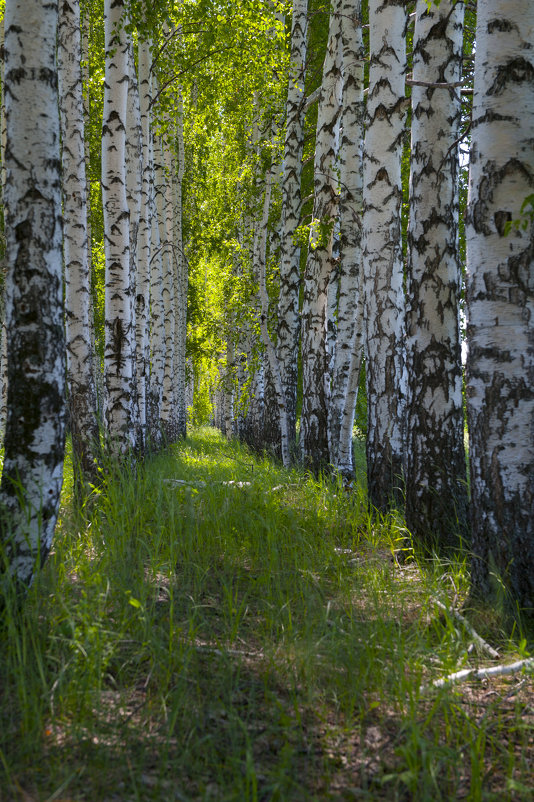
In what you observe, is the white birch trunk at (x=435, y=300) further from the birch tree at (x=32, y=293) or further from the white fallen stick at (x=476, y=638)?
the birch tree at (x=32, y=293)

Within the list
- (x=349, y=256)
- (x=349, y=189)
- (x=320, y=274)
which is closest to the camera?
(x=349, y=189)

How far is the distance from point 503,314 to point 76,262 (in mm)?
4726

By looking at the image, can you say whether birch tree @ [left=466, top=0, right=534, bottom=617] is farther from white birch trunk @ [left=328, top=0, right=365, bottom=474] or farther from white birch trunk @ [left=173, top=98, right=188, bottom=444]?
white birch trunk @ [left=173, top=98, right=188, bottom=444]

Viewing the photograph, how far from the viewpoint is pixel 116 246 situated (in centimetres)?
693

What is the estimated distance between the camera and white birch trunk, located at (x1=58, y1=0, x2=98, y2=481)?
251 inches

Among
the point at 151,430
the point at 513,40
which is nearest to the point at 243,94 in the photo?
the point at 151,430

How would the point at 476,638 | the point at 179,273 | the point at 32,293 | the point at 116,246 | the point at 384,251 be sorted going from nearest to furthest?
the point at 476,638 < the point at 32,293 < the point at 384,251 < the point at 116,246 < the point at 179,273

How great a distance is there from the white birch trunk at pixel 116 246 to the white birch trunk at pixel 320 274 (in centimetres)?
251

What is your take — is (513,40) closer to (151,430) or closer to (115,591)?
(115,591)

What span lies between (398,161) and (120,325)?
331 centimetres

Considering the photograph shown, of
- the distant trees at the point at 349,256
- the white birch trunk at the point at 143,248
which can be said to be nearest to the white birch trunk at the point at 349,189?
the distant trees at the point at 349,256

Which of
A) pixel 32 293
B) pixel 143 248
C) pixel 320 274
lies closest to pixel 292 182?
pixel 320 274

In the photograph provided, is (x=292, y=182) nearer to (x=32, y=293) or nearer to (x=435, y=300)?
(x=435, y=300)

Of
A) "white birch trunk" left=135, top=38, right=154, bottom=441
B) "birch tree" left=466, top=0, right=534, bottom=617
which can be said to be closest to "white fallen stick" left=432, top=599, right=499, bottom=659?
"birch tree" left=466, top=0, right=534, bottom=617
